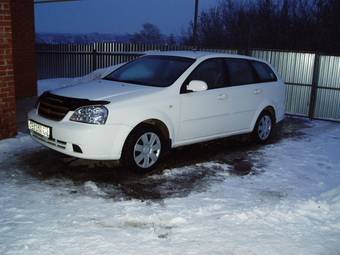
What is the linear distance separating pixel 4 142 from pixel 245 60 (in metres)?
4.35

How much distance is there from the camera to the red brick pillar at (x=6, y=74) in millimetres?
7320

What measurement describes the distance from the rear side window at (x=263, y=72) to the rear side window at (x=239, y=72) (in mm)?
173

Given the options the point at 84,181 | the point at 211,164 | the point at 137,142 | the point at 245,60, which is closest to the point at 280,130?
the point at 245,60

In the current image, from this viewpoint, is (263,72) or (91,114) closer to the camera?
(91,114)

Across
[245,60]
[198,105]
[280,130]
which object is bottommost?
[280,130]

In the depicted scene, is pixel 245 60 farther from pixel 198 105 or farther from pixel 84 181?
pixel 84 181

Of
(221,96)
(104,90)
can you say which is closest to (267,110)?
(221,96)

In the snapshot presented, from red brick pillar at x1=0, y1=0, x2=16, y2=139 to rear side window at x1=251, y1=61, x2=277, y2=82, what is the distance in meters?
4.23

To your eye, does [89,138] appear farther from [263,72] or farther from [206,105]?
[263,72]

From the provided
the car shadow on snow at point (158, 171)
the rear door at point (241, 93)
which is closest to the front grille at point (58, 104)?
the car shadow on snow at point (158, 171)

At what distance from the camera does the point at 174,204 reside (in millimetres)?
5160

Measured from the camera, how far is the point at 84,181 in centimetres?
582

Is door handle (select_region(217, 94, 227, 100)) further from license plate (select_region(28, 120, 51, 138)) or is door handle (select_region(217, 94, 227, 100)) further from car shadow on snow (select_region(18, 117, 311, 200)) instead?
license plate (select_region(28, 120, 51, 138))

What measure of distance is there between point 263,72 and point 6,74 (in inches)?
179
